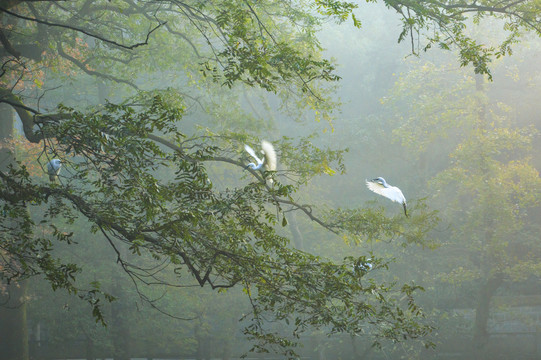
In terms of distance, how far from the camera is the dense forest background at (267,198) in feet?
14.4

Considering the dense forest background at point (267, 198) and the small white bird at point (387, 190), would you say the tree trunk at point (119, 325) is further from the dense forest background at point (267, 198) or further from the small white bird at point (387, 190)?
the small white bird at point (387, 190)

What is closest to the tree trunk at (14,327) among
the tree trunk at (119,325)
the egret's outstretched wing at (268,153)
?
the tree trunk at (119,325)

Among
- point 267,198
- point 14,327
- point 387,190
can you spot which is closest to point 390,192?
point 387,190

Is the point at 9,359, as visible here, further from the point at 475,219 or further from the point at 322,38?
the point at 322,38

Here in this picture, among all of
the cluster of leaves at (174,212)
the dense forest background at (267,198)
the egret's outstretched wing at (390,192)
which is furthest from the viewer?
the egret's outstretched wing at (390,192)

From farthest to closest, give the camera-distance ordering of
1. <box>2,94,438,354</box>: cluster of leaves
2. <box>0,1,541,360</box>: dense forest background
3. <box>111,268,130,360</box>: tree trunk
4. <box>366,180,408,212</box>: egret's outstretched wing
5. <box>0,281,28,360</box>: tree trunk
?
<box>111,268,130,360</box>: tree trunk
<box>0,281,28,360</box>: tree trunk
<box>366,180,408,212</box>: egret's outstretched wing
<box>0,1,541,360</box>: dense forest background
<box>2,94,438,354</box>: cluster of leaves

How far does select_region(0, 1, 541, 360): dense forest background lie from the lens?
438cm

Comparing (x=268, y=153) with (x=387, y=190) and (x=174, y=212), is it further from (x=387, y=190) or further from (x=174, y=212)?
(x=387, y=190)

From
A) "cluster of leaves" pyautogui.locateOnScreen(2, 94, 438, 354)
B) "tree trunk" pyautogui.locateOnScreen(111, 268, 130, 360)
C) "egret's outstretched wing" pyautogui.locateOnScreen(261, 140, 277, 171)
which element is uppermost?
"tree trunk" pyautogui.locateOnScreen(111, 268, 130, 360)

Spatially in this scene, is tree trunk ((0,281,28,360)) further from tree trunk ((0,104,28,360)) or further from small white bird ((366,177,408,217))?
small white bird ((366,177,408,217))

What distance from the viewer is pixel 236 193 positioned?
4.42 metres

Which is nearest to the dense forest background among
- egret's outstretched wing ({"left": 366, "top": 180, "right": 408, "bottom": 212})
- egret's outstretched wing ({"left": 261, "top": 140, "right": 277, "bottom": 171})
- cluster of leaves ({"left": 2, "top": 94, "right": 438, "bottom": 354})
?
cluster of leaves ({"left": 2, "top": 94, "right": 438, "bottom": 354})

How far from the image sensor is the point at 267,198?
180 inches

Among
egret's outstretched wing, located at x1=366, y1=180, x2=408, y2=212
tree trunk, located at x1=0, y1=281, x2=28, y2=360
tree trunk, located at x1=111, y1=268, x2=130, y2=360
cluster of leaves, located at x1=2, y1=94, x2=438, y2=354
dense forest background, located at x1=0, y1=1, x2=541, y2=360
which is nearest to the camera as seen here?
cluster of leaves, located at x1=2, y1=94, x2=438, y2=354
